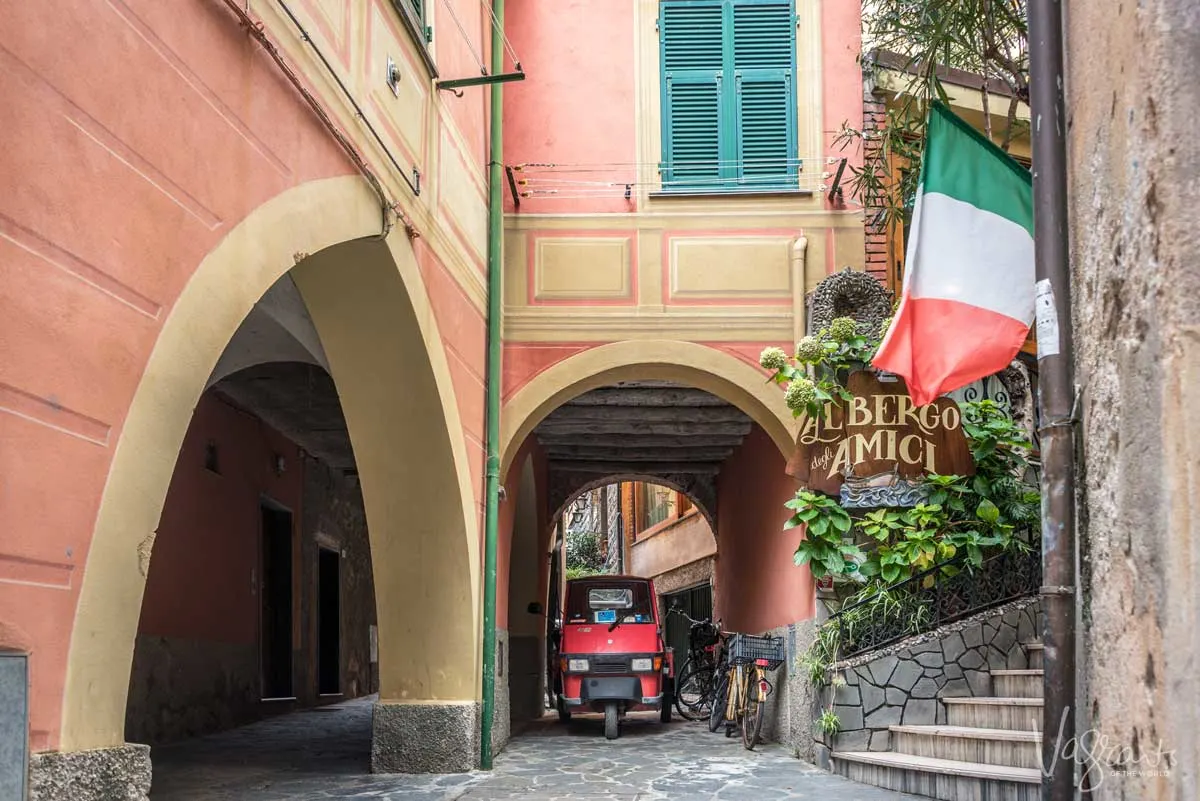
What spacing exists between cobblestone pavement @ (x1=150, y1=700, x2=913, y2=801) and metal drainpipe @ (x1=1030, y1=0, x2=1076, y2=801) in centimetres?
466

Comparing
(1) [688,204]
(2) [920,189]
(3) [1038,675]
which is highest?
(1) [688,204]

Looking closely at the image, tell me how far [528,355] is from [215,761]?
4180 mm

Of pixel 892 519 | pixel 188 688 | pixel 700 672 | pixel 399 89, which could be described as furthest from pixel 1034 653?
pixel 188 688

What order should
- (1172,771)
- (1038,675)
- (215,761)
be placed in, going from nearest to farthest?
1. (1172,771)
2. (1038,675)
3. (215,761)

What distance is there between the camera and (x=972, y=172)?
4.65m

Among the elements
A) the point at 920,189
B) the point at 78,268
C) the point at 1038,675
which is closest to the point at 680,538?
the point at 1038,675

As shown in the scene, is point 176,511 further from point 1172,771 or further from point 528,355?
point 1172,771

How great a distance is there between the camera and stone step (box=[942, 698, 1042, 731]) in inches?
292

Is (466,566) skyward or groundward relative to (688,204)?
groundward

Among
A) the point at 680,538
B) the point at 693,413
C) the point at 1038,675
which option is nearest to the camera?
the point at 1038,675

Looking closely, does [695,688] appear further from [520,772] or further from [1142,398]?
[1142,398]

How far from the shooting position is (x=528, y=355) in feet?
34.0

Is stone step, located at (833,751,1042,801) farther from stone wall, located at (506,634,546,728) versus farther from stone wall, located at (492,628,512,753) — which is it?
stone wall, located at (506,634,546,728)

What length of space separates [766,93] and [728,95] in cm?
33
